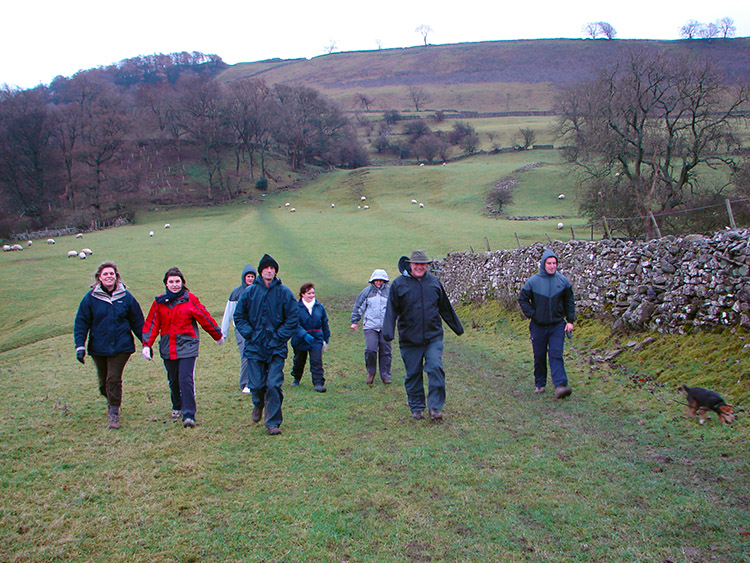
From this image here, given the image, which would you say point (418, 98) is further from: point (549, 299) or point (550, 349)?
point (550, 349)

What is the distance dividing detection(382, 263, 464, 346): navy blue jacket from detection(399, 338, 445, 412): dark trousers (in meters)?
0.11

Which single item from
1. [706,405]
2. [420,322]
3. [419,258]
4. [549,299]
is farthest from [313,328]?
[706,405]

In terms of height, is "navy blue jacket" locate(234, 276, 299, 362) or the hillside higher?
the hillside

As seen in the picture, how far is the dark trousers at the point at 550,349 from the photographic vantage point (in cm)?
868

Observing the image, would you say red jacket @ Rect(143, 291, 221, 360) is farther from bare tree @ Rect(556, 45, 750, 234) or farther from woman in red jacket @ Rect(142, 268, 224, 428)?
bare tree @ Rect(556, 45, 750, 234)

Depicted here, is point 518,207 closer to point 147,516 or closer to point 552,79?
point 147,516

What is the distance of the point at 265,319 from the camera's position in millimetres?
6891

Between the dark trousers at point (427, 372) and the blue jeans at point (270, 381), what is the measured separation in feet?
5.74

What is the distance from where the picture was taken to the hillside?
12650 centimetres

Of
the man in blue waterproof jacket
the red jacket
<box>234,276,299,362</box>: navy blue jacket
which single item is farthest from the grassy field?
A: <box>234,276,299,362</box>: navy blue jacket

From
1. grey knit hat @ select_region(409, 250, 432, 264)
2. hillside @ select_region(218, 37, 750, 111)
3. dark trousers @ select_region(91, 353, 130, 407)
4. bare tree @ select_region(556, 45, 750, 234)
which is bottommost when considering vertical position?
dark trousers @ select_region(91, 353, 130, 407)

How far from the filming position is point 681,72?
96.7 ft

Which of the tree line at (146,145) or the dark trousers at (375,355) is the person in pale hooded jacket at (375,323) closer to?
the dark trousers at (375,355)

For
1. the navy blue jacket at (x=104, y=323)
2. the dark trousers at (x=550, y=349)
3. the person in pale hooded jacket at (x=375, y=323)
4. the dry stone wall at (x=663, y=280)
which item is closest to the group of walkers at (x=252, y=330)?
the navy blue jacket at (x=104, y=323)
